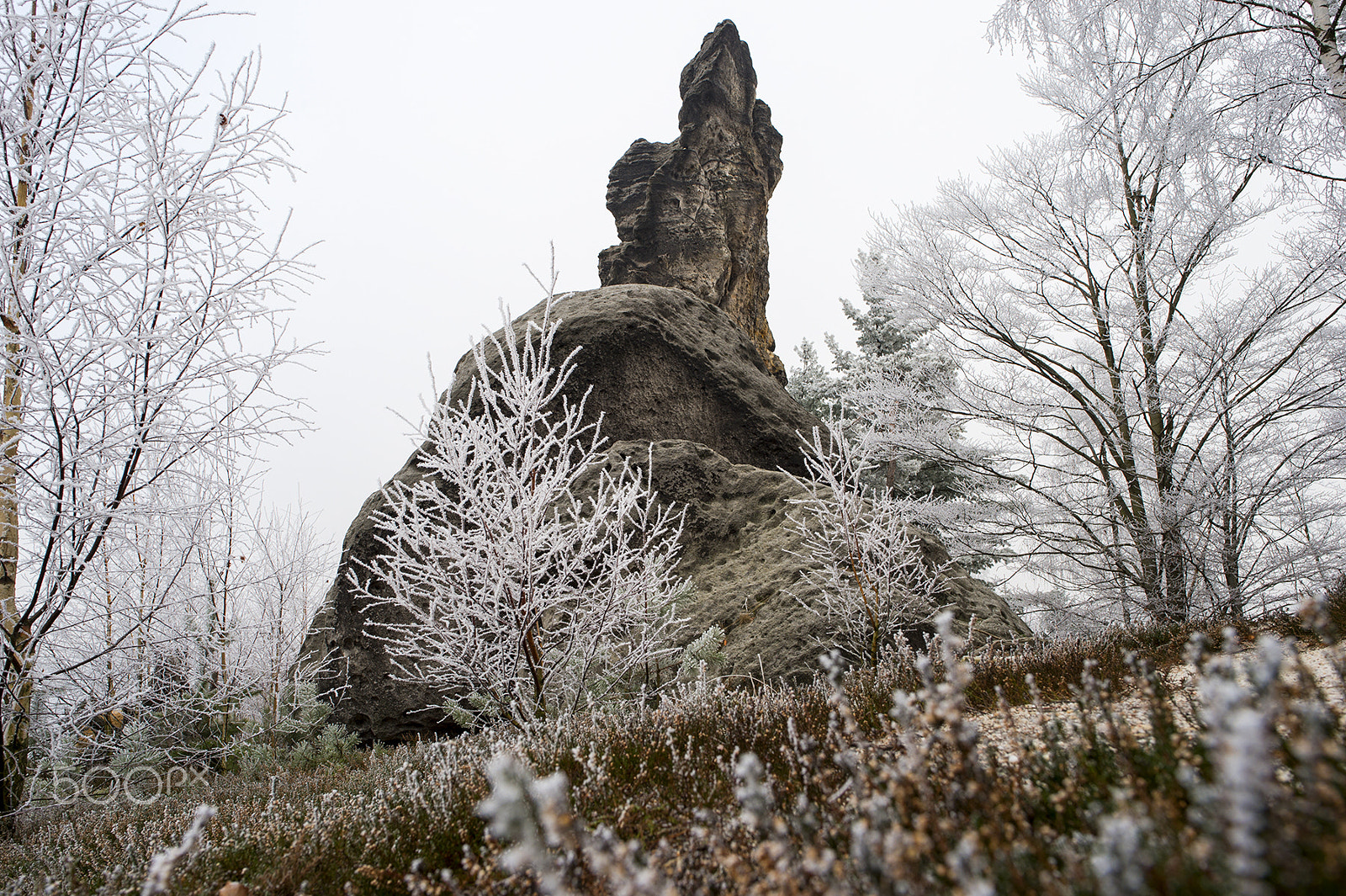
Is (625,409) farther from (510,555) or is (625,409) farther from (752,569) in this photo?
(510,555)

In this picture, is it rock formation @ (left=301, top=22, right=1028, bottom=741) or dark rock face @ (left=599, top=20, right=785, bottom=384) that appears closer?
rock formation @ (left=301, top=22, right=1028, bottom=741)

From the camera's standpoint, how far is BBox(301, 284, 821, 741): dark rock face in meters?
8.85

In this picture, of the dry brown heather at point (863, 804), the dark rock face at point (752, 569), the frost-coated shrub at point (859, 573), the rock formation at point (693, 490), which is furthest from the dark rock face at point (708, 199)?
the dry brown heather at point (863, 804)

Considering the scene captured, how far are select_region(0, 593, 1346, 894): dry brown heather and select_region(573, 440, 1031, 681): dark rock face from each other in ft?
4.99

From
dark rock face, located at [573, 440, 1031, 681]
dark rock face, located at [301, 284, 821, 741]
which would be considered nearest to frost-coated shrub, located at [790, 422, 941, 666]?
dark rock face, located at [573, 440, 1031, 681]

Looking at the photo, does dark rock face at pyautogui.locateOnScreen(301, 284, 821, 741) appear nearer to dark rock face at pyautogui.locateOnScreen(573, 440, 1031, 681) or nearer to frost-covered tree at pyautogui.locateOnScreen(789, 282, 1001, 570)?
dark rock face at pyautogui.locateOnScreen(573, 440, 1031, 681)

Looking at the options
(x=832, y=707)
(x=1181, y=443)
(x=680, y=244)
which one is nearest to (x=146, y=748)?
(x=832, y=707)

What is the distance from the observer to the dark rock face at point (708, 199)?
1928 cm

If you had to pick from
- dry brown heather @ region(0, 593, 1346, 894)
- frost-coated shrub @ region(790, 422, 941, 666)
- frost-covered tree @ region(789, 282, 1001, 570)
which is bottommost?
dry brown heather @ region(0, 593, 1346, 894)

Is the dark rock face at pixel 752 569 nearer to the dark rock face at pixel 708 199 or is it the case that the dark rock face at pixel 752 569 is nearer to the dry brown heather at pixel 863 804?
the dry brown heather at pixel 863 804

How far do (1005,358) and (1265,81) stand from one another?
149 inches

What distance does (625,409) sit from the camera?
10.2m

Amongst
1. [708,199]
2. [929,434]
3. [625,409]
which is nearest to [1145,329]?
[929,434]

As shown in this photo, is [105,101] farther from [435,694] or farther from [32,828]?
[435,694]
